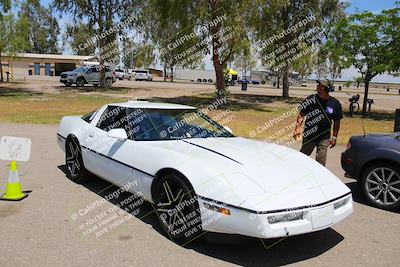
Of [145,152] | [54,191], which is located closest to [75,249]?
[145,152]

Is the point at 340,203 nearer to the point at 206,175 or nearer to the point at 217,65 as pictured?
the point at 206,175

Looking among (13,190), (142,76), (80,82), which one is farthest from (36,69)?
(13,190)

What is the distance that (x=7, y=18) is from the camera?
26.2 meters

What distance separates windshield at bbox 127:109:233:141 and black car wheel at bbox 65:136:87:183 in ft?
4.09

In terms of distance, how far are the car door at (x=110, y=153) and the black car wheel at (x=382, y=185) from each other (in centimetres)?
327

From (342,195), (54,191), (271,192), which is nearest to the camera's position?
(271,192)

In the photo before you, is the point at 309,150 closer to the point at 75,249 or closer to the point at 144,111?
the point at 144,111

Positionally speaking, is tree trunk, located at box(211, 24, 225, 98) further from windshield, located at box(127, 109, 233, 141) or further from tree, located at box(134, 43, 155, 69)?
windshield, located at box(127, 109, 233, 141)

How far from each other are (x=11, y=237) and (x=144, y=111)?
2.23m

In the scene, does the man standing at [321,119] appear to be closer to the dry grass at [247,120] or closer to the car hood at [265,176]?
the car hood at [265,176]

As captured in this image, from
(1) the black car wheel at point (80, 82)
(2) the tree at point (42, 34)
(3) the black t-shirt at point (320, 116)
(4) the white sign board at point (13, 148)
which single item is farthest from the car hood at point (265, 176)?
(2) the tree at point (42, 34)

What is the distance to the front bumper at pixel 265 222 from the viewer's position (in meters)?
3.55

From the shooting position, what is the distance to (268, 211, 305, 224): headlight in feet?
11.7

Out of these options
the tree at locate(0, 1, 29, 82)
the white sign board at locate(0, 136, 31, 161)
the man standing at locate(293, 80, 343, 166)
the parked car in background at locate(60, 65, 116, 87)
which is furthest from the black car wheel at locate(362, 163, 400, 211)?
the parked car in background at locate(60, 65, 116, 87)
